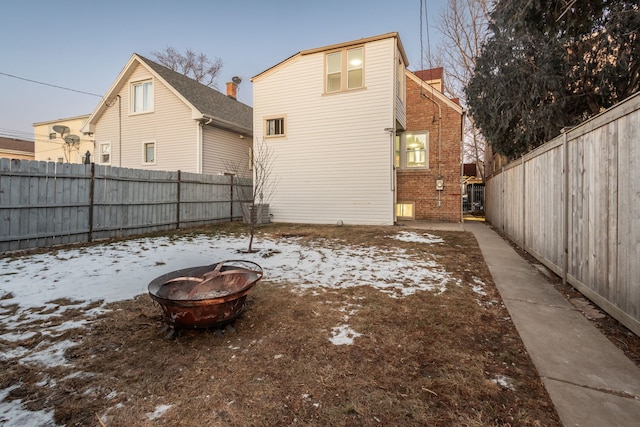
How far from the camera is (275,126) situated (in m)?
13.0

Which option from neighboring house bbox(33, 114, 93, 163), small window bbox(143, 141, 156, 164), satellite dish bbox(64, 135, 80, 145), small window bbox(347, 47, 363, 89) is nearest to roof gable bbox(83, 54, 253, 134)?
small window bbox(143, 141, 156, 164)

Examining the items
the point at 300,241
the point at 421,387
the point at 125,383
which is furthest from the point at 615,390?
the point at 300,241

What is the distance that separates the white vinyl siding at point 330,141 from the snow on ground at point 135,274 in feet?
14.2

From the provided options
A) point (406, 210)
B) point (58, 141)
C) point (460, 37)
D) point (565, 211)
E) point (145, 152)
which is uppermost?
point (460, 37)

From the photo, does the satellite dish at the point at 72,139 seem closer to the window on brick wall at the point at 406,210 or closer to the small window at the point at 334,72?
the small window at the point at 334,72

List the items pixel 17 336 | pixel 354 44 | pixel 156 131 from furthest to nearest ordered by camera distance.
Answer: pixel 156 131 < pixel 354 44 < pixel 17 336

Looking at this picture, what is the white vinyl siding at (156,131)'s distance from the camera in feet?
46.2

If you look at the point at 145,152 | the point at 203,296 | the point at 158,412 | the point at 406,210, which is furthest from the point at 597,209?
the point at 145,152

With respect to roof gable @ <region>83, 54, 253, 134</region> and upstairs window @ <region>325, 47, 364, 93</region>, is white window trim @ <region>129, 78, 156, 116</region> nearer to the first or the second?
roof gable @ <region>83, 54, 253, 134</region>

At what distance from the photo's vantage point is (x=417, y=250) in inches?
266

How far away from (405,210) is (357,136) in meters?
4.39

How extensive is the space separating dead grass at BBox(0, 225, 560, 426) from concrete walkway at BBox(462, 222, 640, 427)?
0.37 feet

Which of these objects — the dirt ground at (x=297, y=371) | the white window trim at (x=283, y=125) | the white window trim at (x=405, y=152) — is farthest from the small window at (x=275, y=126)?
the dirt ground at (x=297, y=371)

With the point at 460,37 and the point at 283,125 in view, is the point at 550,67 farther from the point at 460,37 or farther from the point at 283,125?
the point at 460,37
